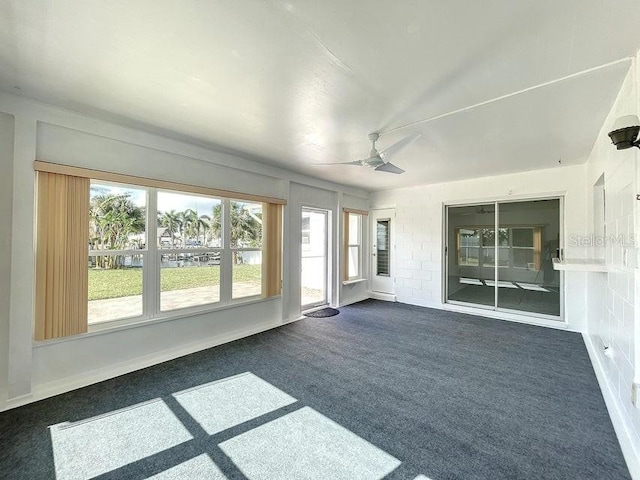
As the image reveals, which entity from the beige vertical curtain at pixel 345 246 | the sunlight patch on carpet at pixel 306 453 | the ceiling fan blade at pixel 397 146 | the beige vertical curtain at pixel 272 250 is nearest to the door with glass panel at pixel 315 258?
the beige vertical curtain at pixel 345 246

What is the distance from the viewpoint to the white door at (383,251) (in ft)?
20.9

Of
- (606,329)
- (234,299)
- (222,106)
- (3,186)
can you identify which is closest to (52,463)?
(3,186)

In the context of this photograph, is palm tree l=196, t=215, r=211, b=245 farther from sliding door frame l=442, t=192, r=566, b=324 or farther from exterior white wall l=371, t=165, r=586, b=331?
sliding door frame l=442, t=192, r=566, b=324

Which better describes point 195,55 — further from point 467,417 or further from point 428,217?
point 428,217

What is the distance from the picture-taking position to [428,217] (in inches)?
228

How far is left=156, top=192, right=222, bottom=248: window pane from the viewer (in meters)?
3.35

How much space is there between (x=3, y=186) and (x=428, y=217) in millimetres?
5914

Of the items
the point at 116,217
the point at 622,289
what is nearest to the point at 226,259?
the point at 116,217

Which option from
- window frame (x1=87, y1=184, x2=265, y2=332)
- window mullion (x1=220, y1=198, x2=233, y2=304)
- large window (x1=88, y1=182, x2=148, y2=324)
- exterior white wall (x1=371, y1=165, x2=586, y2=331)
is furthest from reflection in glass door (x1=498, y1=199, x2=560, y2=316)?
large window (x1=88, y1=182, x2=148, y2=324)

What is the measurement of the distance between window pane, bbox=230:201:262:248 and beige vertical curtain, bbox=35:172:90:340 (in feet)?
5.56

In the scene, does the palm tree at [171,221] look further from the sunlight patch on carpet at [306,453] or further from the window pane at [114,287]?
the sunlight patch on carpet at [306,453]

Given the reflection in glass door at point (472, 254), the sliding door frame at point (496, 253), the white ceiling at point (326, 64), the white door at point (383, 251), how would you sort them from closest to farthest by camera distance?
the white ceiling at point (326, 64) → the sliding door frame at point (496, 253) → the reflection in glass door at point (472, 254) → the white door at point (383, 251)

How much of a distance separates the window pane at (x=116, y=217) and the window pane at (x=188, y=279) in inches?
15.3
